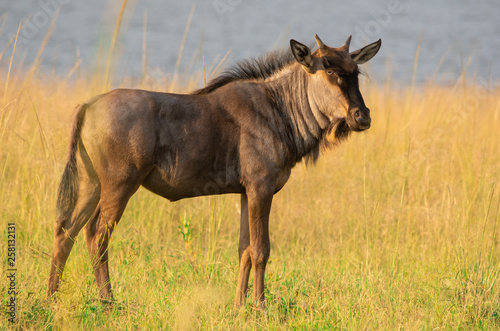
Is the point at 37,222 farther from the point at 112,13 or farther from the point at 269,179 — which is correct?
the point at 269,179

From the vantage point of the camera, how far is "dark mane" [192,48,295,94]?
566 centimetres

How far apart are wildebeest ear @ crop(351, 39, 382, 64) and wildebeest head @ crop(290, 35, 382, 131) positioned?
0.68 feet

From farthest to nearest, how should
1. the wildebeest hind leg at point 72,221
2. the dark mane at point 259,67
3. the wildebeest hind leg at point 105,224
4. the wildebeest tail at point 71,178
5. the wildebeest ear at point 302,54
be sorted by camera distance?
the dark mane at point 259,67
the wildebeest ear at point 302,54
the wildebeest hind leg at point 72,221
the wildebeest tail at point 71,178
the wildebeest hind leg at point 105,224

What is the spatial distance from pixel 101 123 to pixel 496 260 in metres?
4.69

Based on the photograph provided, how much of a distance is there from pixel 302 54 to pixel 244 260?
77.1 inches

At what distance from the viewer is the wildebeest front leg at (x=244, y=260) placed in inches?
215

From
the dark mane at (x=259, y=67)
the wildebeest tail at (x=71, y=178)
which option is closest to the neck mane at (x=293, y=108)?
the dark mane at (x=259, y=67)

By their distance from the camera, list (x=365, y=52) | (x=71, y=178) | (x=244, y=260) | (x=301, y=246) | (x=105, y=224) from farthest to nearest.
Result: 1. (x=301, y=246)
2. (x=365, y=52)
3. (x=244, y=260)
4. (x=71, y=178)
5. (x=105, y=224)

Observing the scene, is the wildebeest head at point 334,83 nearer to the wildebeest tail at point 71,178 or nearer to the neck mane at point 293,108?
the neck mane at point 293,108

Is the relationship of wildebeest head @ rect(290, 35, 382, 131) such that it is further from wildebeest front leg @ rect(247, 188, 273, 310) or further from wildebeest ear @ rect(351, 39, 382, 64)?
wildebeest front leg @ rect(247, 188, 273, 310)

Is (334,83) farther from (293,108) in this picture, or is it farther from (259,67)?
(259,67)

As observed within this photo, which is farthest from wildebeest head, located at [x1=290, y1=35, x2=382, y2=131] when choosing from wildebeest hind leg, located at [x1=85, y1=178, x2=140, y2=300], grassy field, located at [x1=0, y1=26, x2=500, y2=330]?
wildebeest hind leg, located at [x1=85, y1=178, x2=140, y2=300]

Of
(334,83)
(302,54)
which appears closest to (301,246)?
(334,83)

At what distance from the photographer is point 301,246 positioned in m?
7.35
